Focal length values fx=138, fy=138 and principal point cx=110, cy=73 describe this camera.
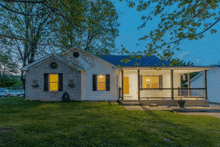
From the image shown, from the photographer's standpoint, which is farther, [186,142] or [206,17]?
[206,17]

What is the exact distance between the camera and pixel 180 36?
12.8 feet

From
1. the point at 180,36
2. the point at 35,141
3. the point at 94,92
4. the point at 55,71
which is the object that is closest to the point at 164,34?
the point at 180,36

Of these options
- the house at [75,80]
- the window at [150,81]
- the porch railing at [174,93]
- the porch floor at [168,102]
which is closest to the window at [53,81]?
the house at [75,80]

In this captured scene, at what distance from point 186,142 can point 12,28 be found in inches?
281

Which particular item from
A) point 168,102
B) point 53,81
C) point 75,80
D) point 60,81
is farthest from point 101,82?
point 168,102

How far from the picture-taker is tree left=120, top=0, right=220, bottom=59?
13.0 ft

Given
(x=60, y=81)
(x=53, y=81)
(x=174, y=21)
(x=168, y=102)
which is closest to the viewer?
(x=174, y=21)

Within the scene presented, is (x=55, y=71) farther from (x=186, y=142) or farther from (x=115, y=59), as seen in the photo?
(x=186, y=142)

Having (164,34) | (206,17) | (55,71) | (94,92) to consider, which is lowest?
(94,92)

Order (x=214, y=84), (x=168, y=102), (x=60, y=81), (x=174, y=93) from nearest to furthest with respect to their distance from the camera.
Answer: (x=168, y=102)
(x=60, y=81)
(x=174, y=93)
(x=214, y=84)

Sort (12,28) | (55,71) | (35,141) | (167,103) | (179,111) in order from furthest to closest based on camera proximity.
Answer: (55,71) < (167,103) < (179,111) < (12,28) < (35,141)

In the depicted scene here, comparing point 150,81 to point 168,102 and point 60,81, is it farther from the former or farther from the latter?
point 60,81

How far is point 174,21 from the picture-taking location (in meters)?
4.02

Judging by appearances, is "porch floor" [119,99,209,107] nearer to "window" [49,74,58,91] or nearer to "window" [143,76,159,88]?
"window" [143,76,159,88]
